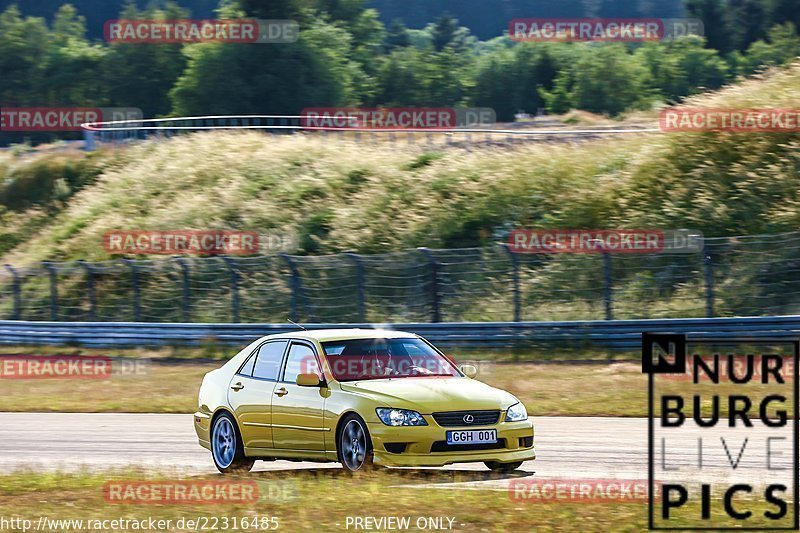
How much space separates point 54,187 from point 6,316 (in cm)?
1338

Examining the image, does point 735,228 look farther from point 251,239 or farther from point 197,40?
point 197,40

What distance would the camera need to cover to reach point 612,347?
74.0 feet

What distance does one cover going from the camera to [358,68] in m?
87.0

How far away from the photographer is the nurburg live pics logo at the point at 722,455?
7.69 metres

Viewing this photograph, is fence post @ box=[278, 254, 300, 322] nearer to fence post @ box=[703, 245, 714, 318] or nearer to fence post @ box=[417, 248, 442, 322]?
fence post @ box=[417, 248, 442, 322]

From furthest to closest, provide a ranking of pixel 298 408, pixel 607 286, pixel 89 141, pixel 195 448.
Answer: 1. pixel 89 141
2. pixel 607 286
3. pixel 195 448
4. pixel 298 408

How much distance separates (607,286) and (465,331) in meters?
2.95

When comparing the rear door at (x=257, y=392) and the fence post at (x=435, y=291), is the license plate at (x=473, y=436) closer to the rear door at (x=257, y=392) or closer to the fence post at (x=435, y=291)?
the rear door at (x=257, y=392)

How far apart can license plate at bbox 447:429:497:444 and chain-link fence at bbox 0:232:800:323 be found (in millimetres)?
12874

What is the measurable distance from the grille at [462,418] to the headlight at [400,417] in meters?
0.15

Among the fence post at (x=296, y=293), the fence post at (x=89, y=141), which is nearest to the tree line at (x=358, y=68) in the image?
the fence post at (x=89, y=141)

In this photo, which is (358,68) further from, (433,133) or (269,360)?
(269,360)

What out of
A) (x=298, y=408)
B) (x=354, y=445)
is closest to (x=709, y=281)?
(x=298, y=408)

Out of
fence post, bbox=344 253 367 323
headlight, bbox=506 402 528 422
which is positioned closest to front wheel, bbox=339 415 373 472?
headlight, bbox=506 402 528 422
